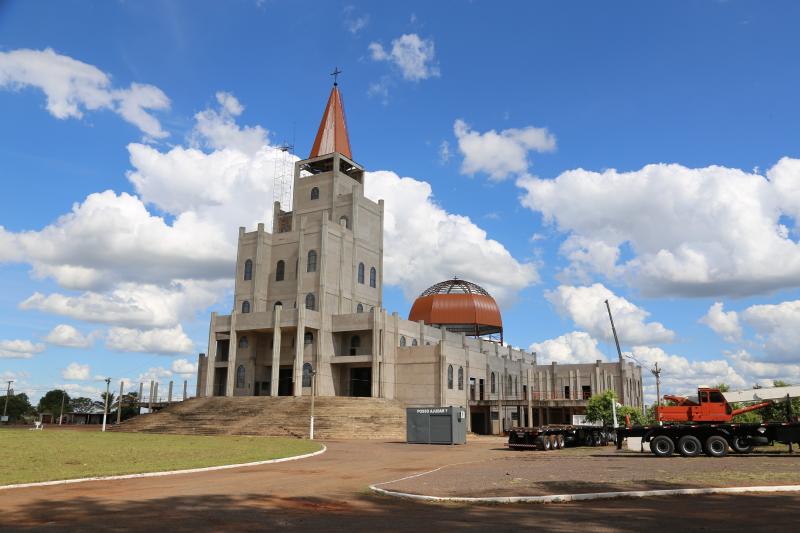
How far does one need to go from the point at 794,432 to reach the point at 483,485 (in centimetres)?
1562

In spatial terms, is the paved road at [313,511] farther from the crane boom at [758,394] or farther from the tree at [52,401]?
the tree at [52,401]

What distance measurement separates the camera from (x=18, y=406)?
11338 cm

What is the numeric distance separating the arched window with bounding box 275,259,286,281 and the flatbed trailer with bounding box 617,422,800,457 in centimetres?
4526

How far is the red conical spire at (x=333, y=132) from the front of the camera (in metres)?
69.8

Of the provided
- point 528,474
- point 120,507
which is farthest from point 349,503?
point 528,474

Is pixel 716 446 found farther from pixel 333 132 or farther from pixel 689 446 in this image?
pixel 333 132

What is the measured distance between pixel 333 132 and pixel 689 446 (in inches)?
2106

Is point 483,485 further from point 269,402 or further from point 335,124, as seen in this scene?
point 335,124

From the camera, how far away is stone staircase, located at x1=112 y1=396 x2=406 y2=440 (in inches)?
1726

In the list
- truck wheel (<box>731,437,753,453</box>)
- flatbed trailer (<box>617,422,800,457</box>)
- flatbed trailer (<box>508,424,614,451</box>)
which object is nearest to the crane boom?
flatbed trailer (<box>617,422,800,457</box>)

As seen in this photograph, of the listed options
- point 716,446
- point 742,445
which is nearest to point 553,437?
point 716,446

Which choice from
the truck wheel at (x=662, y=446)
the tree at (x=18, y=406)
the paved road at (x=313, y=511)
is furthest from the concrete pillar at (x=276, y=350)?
the tree at (x=18, y=406)

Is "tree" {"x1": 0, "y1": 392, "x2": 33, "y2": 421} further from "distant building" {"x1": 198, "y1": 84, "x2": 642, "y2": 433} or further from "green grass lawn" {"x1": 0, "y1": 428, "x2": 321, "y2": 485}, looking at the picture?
"green grass lawn" {"x1": 0, "y1": 428, "x2": 321, "y2": 485}

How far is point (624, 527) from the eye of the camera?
10.4m
